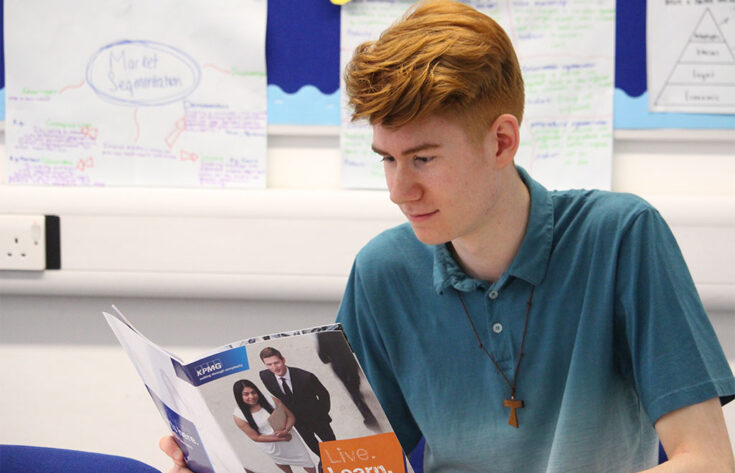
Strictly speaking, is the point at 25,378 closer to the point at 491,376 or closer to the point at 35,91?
the point at 35,91

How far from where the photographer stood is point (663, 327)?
1024 mm

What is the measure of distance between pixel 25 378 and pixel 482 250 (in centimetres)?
156

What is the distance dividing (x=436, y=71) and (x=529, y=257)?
0.33 metres

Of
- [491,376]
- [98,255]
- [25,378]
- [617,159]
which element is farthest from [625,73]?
[25,378]

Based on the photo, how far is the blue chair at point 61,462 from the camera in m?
1.32

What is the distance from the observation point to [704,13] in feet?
6.10

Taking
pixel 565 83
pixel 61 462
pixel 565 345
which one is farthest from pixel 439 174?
pixel 565 83

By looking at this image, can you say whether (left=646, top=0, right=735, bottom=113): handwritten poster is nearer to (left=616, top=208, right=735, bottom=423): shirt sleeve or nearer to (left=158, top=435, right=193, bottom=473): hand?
(left=616, top=208, right=735, bottom=423): shirt sleeve

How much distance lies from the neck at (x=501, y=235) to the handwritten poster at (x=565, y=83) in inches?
30.2

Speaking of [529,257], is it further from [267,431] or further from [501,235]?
[267,431]

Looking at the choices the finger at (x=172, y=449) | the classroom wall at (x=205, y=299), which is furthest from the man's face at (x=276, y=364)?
the classroom wall at (x=205, y=299)

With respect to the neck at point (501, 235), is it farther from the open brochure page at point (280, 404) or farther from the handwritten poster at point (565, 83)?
the handwritten poster at point (565, 83)

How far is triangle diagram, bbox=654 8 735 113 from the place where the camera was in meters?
1.86

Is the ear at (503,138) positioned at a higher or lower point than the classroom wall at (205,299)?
higher
